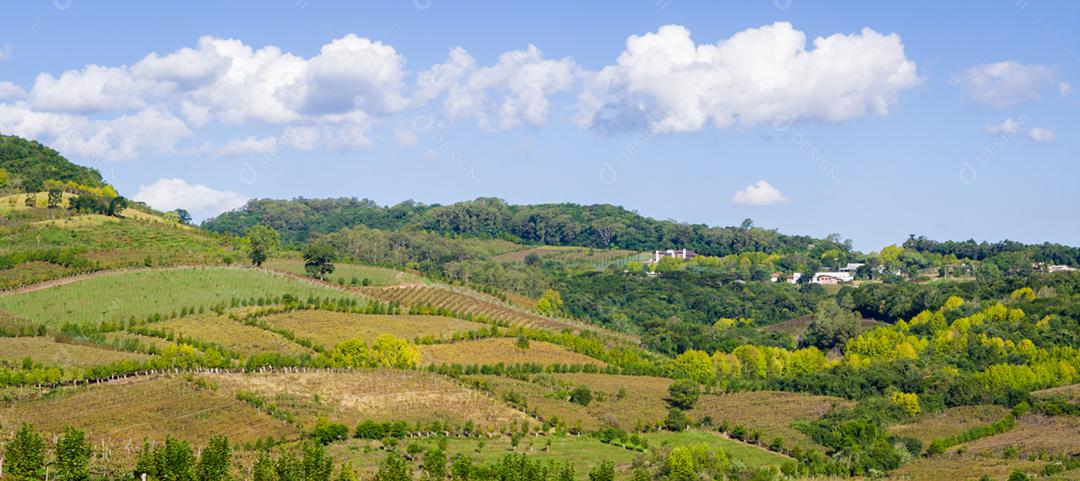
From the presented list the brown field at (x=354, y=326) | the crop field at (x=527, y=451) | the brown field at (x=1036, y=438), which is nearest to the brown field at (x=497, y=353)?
the brown field at (x=354, y=326)

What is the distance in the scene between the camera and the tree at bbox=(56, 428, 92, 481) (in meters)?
50.2

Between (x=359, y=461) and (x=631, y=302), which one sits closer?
(x=359, y=461)

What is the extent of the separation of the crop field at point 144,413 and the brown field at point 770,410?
33.9m

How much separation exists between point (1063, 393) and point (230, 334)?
2564 inches

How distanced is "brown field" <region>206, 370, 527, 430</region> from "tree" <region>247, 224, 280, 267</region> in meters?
47.5

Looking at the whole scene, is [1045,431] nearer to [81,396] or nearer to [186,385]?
[186,385]

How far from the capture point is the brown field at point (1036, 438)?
7456 cm

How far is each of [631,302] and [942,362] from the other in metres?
71.0

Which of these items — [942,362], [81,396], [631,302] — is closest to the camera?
[81,396]

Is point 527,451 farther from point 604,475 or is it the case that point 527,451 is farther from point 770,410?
point 770,410

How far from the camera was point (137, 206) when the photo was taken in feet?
553

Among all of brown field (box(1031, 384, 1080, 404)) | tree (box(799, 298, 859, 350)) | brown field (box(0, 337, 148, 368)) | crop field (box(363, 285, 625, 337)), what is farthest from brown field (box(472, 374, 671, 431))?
tree (box(799, 298, 859, 350))

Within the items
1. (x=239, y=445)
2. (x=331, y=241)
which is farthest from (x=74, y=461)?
(x=331, y=241)

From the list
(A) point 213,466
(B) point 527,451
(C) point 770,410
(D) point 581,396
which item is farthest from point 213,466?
(C) point 770,410
